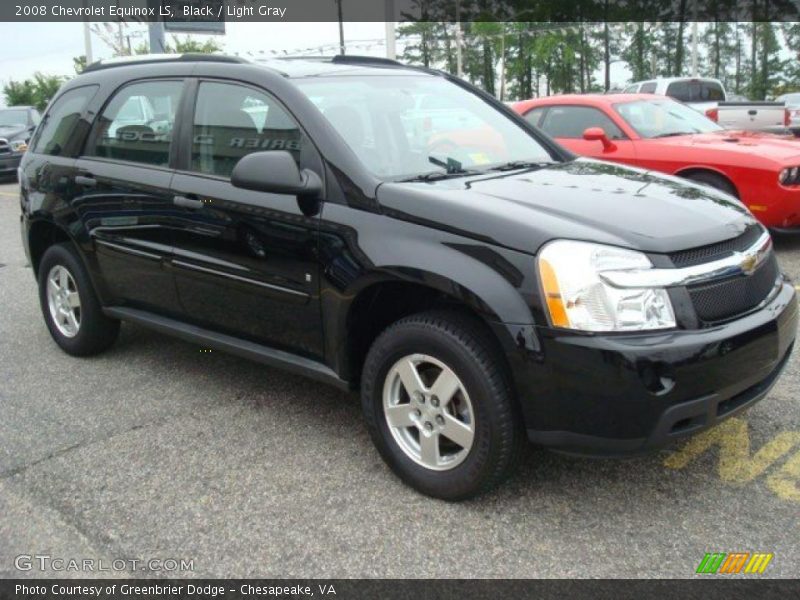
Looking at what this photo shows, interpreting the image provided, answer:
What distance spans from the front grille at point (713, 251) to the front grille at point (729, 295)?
9 centimetres

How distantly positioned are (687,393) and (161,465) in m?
2.21

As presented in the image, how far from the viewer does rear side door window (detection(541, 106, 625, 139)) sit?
812cm

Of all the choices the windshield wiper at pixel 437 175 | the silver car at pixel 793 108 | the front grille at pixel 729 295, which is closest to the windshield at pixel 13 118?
the silver car at pixel 793 108

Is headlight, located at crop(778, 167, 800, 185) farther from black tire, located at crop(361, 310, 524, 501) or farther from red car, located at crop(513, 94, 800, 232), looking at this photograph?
black tire, located at crop(361, 310, 524, 501)

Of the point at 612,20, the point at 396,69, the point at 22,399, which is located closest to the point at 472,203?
the point at 396,69

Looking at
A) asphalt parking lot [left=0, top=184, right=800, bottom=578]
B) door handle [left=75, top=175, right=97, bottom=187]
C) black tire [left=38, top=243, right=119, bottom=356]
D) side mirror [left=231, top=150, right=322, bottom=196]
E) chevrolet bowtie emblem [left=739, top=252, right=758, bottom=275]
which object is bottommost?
asphalt parking lot [left=0, top=184, right=800, bottom=578]

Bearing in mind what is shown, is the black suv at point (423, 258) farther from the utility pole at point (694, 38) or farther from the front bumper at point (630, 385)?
the utility pole at point (694, 38)

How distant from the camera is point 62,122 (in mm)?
4777

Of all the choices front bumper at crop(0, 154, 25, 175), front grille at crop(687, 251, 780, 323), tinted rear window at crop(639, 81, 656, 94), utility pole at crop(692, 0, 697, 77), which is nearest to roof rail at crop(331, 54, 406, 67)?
front grille at crop(687, 251, 780, 323)

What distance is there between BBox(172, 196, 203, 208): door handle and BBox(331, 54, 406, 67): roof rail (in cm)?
104

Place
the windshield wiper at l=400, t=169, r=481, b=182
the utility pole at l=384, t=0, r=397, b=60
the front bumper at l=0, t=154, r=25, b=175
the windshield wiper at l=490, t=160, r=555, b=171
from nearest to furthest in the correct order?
the windshield wiper at l=400, t=169, r=481, b=182 → the windshield wiper at l=490, t=160, r=555, b=171 → the front bumper at l=0, t=154, r=25, b=175 → the utility pole at l=384, t=0, r=397, b=60

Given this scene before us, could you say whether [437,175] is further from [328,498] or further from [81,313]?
[81,313]

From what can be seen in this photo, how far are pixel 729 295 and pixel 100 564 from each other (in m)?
2.42

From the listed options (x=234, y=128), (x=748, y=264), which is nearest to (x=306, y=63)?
(x=234, y=128)
